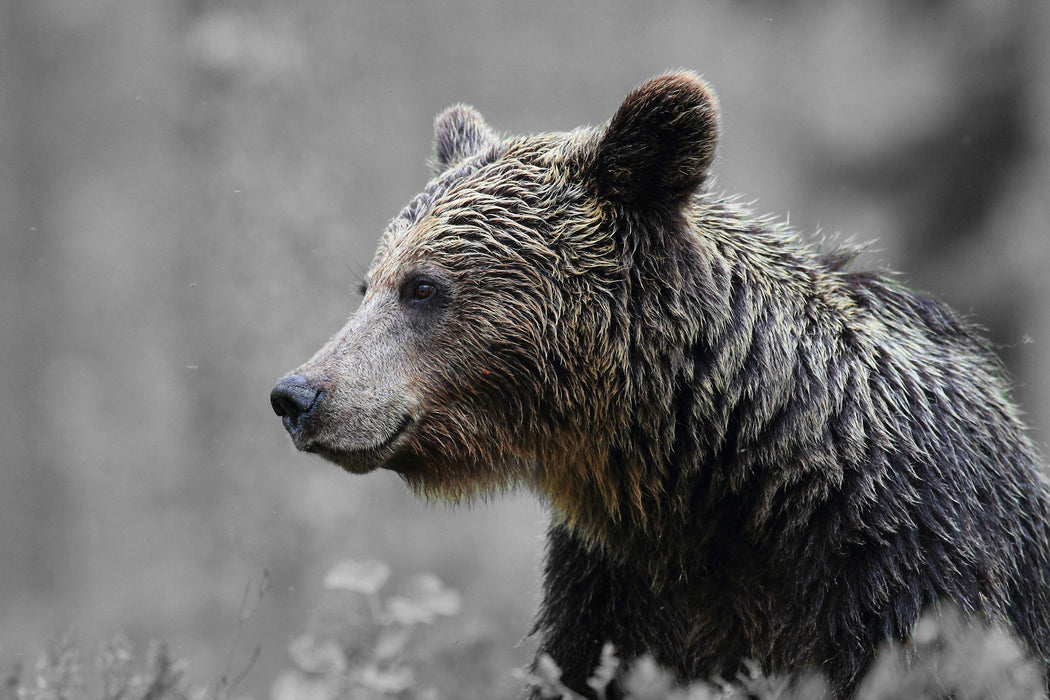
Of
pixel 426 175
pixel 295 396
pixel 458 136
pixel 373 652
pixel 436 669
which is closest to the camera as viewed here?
pixel 373 652

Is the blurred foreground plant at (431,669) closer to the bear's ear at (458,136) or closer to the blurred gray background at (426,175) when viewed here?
the blurred gray background at (426,175)

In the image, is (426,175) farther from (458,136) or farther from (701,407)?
(701,407)

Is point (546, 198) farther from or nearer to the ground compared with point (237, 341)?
farther from the ground

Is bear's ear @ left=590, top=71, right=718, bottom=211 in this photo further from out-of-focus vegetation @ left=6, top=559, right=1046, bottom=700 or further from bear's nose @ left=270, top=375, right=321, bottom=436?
out-of-focus vegetation @ left=6, top=559, right=1046, bottom=700

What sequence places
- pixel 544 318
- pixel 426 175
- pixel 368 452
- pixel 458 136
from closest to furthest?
1. pixel 368 452
2. pixel 544 318
3. pixel 458 136
4. pixel 426 175

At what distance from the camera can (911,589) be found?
3273 millimetres

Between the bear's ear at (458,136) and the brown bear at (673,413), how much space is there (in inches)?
21.5

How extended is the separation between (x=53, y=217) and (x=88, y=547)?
838 centimetres

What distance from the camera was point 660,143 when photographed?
3.52m

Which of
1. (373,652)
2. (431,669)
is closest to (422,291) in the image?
(431,669)

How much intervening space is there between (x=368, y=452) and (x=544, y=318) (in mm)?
700

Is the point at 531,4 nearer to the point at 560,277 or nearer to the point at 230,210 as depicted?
the point at 230,210

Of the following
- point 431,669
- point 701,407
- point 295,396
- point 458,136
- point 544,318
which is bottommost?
point 431,669

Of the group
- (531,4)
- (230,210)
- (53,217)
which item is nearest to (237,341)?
(230,210)
